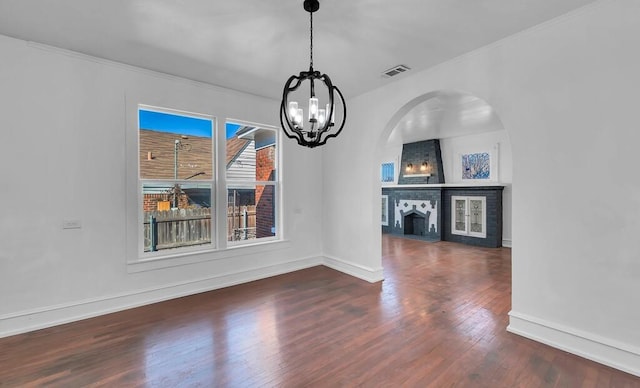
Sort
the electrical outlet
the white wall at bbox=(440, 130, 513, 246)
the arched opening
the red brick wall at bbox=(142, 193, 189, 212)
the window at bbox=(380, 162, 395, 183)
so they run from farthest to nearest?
the window at bbox=(380, 162, 395, 183), the white wall at bbox=(440, 130, 513, 246), the arched opening, the red brick wall at bbox=(142, 193, 189, 212), the electrical outlet

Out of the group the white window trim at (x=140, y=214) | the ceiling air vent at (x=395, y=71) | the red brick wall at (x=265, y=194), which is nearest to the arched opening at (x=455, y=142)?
the ceiling air vent at (x=395, y=71)

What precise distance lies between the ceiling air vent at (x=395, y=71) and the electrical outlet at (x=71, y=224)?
4057 millimetres

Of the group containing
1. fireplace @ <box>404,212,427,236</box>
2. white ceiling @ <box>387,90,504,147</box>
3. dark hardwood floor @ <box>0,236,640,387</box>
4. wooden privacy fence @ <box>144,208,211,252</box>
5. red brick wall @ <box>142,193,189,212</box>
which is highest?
white ceiling @ <box>387,90,504,147</box>

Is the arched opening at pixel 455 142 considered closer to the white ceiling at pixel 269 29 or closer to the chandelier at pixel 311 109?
the white ceiling at pixel 269 29

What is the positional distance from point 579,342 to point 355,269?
8.96ft

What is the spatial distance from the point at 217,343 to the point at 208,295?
1.35 meters

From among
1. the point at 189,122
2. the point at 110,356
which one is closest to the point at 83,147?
the point at 189,122

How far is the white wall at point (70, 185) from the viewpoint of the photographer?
9.25ft

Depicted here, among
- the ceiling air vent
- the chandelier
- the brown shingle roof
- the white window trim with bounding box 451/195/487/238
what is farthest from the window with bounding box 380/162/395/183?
the chandelier

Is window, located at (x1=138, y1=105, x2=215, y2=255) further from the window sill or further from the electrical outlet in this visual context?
the electrical outlet

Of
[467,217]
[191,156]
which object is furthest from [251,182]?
[467,217]

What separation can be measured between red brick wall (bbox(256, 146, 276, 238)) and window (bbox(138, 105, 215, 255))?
78 cm

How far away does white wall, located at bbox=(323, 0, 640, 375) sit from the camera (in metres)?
2.20

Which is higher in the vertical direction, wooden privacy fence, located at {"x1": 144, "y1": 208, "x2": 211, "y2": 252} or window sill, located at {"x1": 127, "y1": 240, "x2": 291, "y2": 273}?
wooden privacy fence, located at {"x1": 144, "y1": 208, "x2": 211, "y2": 252}
